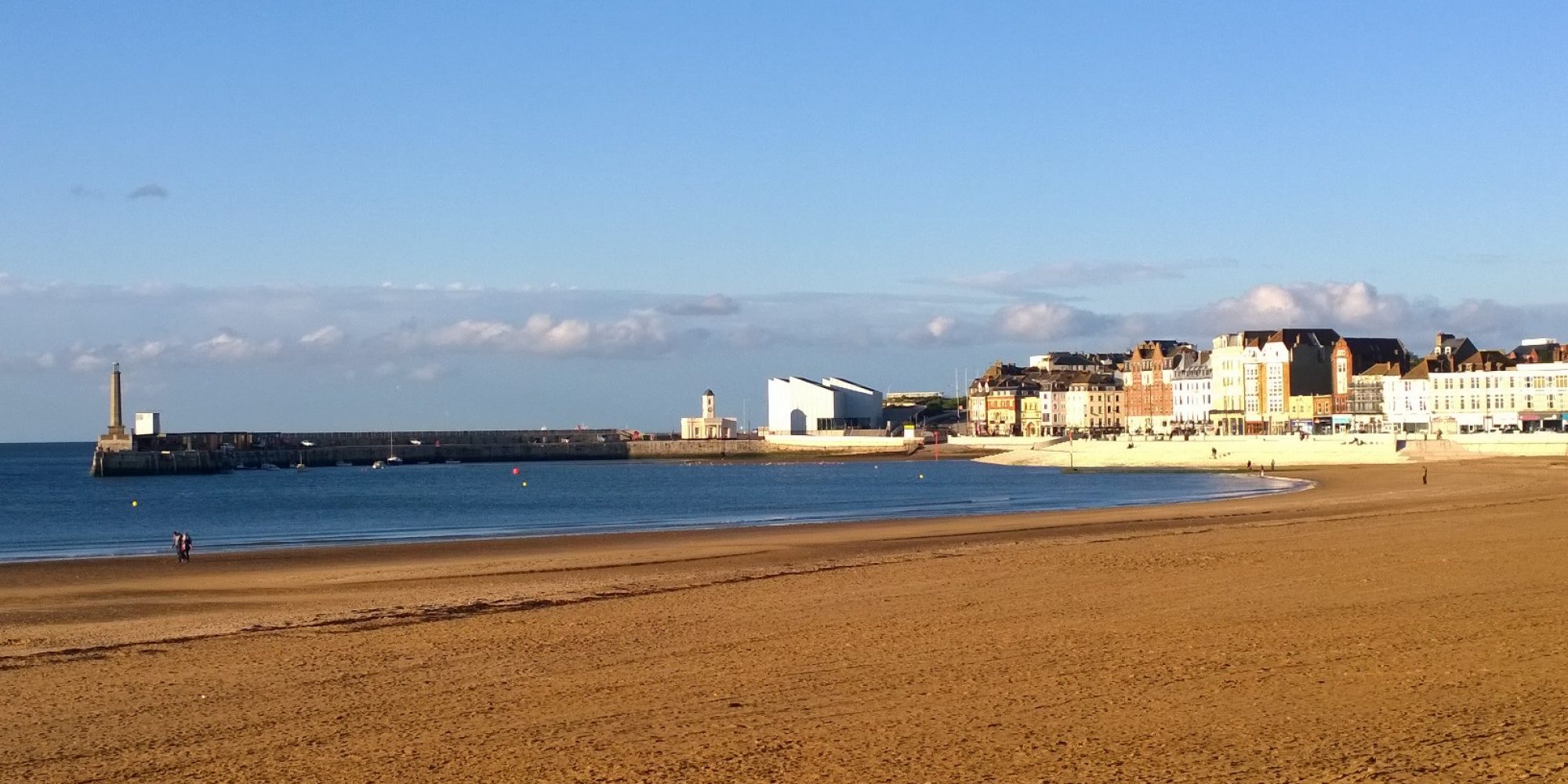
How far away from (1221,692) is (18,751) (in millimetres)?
9144

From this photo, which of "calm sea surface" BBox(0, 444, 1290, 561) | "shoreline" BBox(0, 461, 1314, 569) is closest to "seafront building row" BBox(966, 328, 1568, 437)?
"calm sea surface" BBox(0, 444, 1290, 561)

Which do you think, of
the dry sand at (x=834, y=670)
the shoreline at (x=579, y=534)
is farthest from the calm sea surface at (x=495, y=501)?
the dry sand at (x=834, y=670)

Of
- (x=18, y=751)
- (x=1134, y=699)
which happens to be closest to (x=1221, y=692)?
(x=1134, y=699)

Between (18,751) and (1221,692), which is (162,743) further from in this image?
(1221,692)

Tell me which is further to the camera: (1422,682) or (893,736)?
(1422,682)

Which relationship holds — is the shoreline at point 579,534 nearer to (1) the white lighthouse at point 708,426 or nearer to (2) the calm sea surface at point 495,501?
(2) the calm sea surface at point 495,501

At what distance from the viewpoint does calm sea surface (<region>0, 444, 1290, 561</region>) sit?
4241 centimetres

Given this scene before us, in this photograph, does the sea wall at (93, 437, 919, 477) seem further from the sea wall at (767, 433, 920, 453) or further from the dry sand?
the dry sand

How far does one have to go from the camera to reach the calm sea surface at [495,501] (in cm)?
4241

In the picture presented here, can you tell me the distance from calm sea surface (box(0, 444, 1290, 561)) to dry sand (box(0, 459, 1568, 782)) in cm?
1650

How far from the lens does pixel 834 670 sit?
44.2 ft

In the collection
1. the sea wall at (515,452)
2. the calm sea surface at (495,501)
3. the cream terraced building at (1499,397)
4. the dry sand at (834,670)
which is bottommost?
the calm sea surface at (495,501)

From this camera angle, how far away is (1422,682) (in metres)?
12.0

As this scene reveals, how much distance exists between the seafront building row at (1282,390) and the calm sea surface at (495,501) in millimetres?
31358
